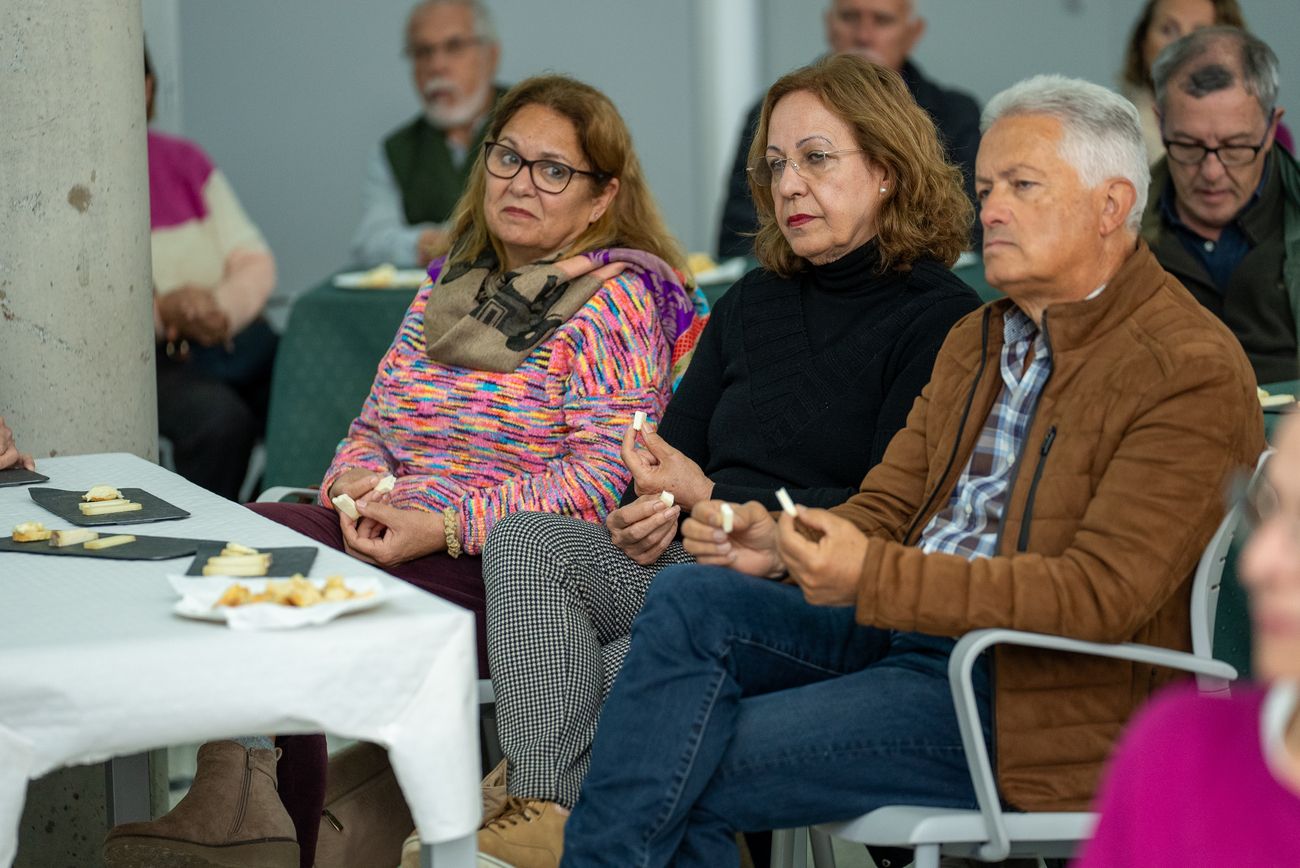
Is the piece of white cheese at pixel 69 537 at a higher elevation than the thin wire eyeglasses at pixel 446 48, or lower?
lower

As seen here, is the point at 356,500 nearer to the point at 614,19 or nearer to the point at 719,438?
the point at 719,438

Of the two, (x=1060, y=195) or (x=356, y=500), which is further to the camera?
(x=356, y=500)

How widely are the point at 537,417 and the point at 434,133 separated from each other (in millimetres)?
2834

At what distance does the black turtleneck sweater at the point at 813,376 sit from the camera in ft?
8.18

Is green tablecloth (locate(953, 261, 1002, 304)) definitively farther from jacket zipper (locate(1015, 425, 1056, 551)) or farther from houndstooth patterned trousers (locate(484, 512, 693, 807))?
jacket zipper (locate(1015, 425, 1056, 551))

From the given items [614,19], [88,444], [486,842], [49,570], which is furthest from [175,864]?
[614,19]

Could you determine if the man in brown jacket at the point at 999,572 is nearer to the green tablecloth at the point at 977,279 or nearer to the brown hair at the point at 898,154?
the brown hair at the point at 898,154

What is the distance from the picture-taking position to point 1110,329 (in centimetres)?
201

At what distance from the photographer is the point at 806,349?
8.49 feet

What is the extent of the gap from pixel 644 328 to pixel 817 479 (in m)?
0.47

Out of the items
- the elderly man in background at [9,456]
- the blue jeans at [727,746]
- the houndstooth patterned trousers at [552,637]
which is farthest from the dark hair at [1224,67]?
the elderly man in background at [9,456]

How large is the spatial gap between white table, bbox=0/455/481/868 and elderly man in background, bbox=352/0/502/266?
363 cm

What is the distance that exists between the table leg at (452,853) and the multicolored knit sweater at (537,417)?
41.5 inches

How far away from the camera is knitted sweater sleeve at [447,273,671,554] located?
8.87 feet
